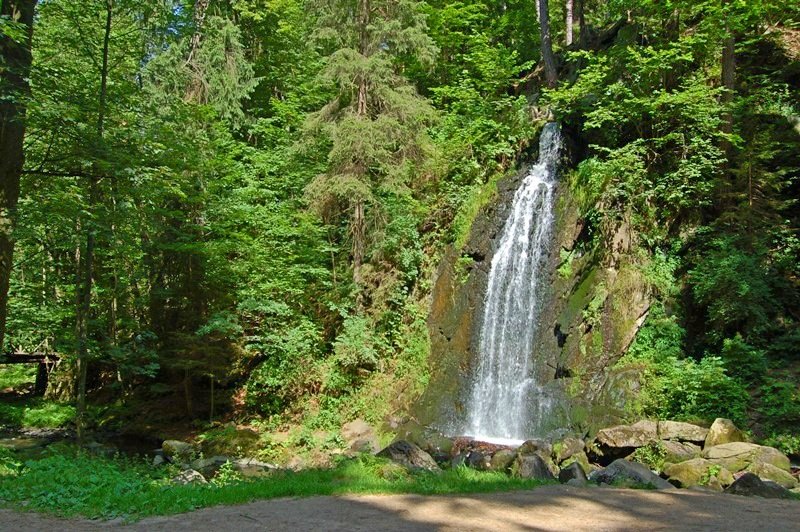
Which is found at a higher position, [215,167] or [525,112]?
[525,112]

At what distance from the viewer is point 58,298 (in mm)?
14070

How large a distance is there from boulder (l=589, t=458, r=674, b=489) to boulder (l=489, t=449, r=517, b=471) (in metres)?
1.32

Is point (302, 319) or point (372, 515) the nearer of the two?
point (372, 515)

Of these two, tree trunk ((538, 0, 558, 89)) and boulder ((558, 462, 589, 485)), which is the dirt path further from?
tree trunk ((538, 0, 558, 89))

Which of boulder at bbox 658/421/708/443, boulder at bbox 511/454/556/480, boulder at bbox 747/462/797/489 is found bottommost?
boulder at bbox 511/454/556/480

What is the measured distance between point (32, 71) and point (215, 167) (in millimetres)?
7111

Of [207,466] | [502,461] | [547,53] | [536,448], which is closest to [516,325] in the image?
[536,448]

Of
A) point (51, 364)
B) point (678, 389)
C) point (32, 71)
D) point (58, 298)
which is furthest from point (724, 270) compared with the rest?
point (51, 364)

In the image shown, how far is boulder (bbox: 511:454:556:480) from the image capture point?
27.1ft

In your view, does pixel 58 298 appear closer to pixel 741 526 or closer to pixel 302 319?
pixel 302 319

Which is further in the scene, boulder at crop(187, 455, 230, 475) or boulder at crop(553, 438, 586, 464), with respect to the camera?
boulder at crop(553, 438, 586, 464)

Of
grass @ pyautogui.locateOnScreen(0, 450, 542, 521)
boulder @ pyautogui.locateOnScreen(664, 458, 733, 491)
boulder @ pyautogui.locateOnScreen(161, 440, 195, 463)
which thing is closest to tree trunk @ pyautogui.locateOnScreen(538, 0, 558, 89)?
boulder @ pyautogui.locateOnScreen(664, 458, 733, 491)

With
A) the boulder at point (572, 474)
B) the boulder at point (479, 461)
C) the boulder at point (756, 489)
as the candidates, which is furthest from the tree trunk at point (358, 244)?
the boulder at point (756, 489)

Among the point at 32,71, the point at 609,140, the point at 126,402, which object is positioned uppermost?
the point at 609,140
